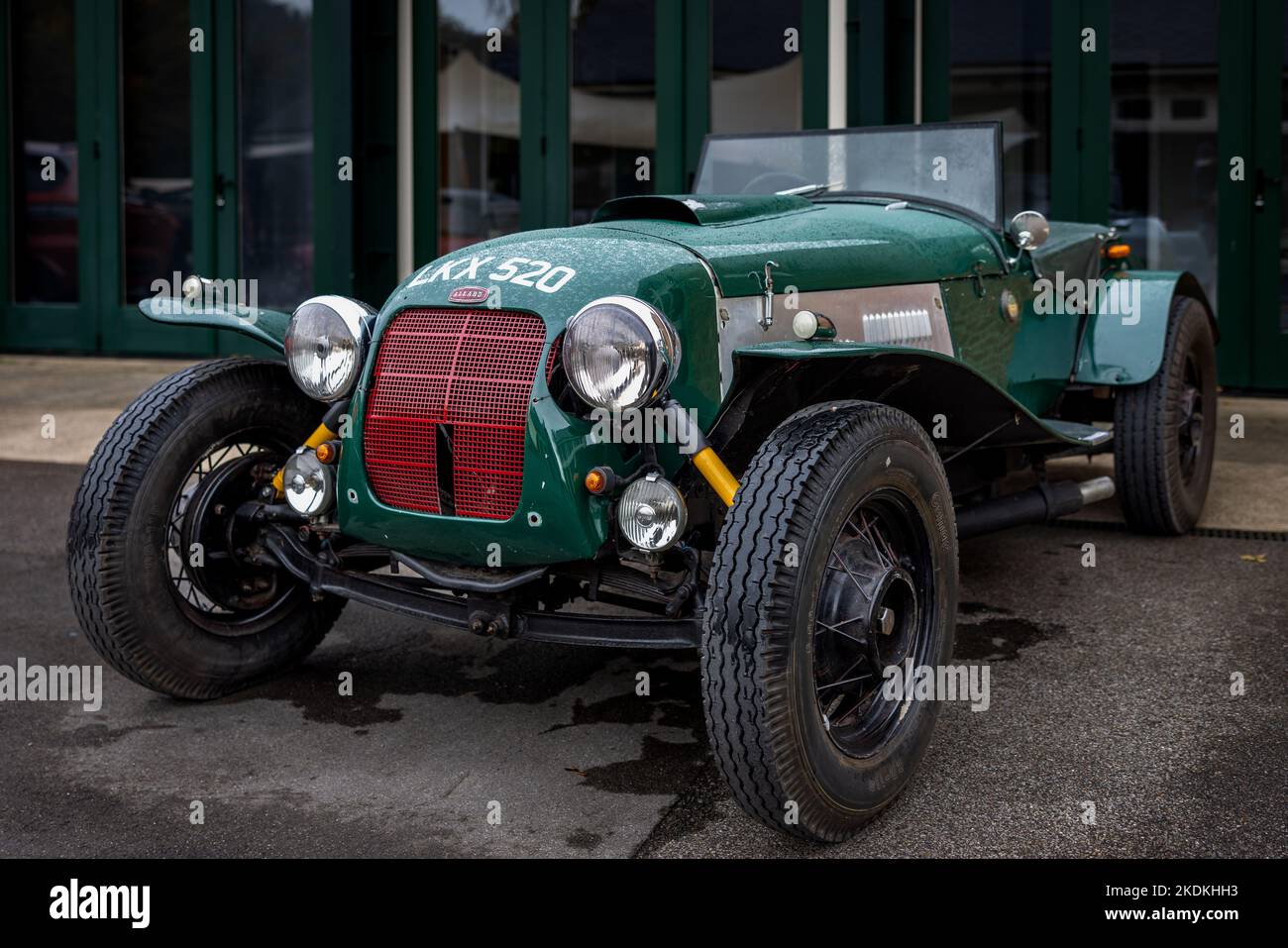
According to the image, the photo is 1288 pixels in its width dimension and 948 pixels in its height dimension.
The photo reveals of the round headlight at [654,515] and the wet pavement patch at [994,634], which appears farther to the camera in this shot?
the wet pavement patch at [994,634]

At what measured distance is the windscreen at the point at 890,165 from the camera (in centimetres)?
472

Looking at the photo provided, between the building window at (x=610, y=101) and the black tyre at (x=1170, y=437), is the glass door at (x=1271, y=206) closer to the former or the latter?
the black tyre at (x=1170, y=437)

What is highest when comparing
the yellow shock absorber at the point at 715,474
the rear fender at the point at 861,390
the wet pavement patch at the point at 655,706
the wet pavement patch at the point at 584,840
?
the rear fender at the point at 861,390

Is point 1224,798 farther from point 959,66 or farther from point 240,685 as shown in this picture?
point 959,66

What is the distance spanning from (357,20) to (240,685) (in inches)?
277

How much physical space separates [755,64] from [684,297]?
6517mm

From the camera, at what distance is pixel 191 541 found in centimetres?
368

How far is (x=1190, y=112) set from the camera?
862 centimetres

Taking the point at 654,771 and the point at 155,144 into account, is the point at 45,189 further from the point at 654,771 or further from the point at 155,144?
the point at 654,771

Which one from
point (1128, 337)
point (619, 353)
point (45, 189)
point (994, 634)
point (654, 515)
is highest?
point (45, 189)

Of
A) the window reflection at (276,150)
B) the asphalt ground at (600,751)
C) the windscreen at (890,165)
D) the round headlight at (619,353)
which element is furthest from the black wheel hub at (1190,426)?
the window reflection at (276,150)

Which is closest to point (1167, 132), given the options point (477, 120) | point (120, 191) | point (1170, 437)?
point (1170, 437)

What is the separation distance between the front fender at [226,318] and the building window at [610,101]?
18.7 feet

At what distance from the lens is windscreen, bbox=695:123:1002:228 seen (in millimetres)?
4723
